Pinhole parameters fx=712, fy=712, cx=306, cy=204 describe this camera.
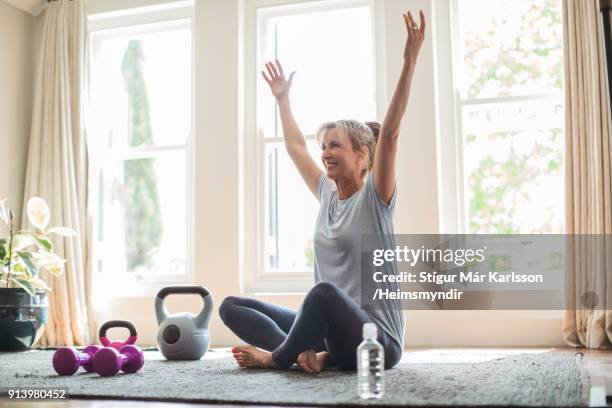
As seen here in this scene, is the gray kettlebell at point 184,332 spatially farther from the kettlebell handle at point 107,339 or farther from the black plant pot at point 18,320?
the black plant pot at point 18,320

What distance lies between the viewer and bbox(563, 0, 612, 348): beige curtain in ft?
11.4

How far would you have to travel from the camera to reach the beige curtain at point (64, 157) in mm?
4266

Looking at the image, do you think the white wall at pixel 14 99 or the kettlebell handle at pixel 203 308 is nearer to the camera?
the kettlebell handle at pixel 203 308

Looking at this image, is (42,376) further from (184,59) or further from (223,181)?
(184,59)

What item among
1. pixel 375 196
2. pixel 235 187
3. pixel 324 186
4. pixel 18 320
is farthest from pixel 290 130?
pixel 18 320

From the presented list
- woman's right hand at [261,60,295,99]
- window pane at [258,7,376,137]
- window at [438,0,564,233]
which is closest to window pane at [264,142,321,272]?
window pane at [258,7,376,137]

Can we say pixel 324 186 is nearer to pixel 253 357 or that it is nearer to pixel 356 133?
pixel 356 133

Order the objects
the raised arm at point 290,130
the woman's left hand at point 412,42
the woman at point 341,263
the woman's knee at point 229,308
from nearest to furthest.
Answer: the woman's left hand at point 412,42 < the woman at point 341,263 < the woman's knee at point 229,308 < the raised arm at point 290,130

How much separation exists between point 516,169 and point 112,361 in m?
2.55

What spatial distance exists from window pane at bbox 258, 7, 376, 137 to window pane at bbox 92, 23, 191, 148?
0.60 metres

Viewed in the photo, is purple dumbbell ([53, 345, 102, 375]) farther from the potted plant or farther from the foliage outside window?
the foliage outside window

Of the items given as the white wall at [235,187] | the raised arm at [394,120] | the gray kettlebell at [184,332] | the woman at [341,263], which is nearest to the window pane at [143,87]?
the white wall at [235,187]

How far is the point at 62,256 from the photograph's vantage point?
4.30 meters

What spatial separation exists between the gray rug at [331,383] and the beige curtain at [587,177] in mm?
860
